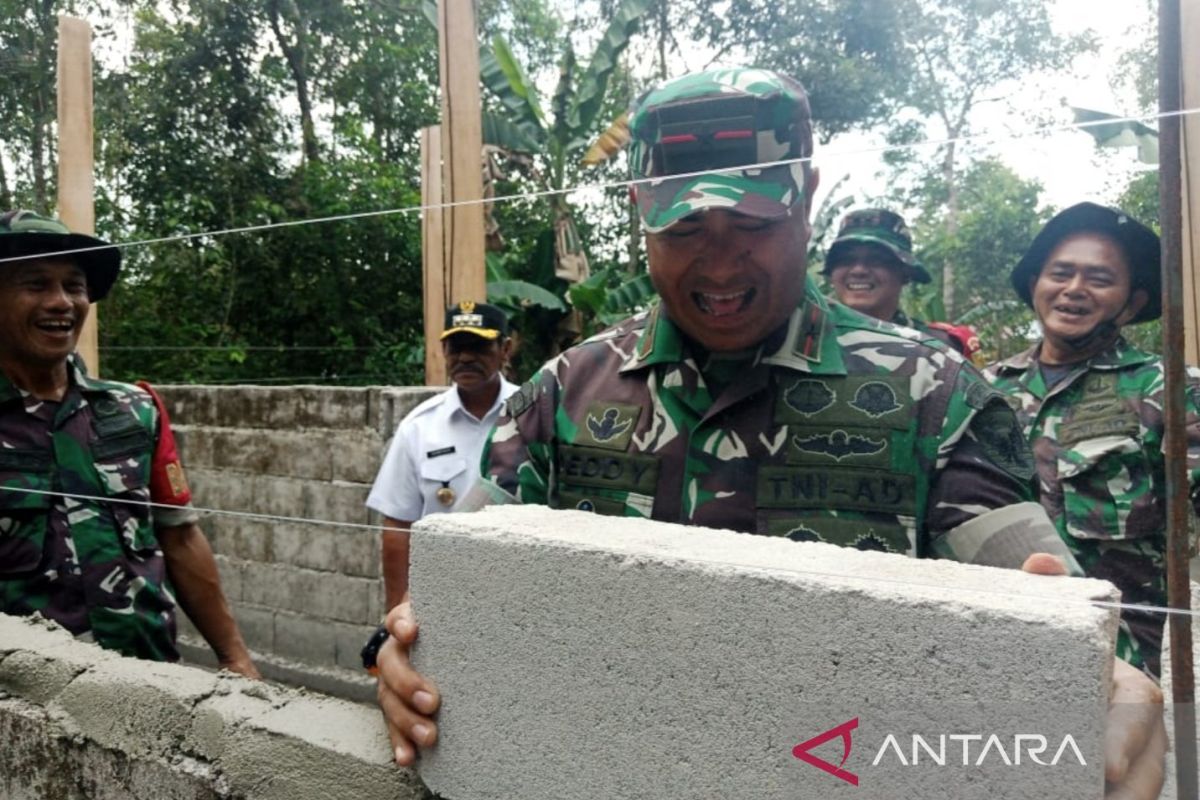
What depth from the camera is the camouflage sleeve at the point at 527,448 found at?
1382mm

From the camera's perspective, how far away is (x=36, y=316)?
210cm

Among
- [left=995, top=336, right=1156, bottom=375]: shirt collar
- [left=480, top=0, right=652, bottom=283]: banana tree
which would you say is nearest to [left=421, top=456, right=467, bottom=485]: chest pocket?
[left=480, top=0, right=652, bottom=283]: banana tree

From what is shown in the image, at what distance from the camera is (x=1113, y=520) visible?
5.28ft

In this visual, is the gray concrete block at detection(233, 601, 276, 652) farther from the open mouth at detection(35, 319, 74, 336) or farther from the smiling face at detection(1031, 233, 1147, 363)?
the smiling face at detection(1031, 233, 1147, 363)

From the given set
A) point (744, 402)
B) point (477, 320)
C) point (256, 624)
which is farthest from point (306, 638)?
point (744, 402)

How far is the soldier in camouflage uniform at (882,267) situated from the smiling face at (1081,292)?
10 cm

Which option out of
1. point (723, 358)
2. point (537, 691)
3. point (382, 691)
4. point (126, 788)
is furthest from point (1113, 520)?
point (126, 788)

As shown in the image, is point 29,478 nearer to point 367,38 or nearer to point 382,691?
point 382,691

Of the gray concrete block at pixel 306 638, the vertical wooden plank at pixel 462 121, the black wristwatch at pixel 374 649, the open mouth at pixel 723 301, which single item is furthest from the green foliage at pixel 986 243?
the gray concrete block at pixel 306 638

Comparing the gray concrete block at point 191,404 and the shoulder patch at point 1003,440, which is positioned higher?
the gray concrete block at point 191,404

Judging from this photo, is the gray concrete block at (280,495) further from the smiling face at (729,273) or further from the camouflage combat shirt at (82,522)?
the smiling face at (729,273)

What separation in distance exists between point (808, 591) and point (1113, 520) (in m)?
1.01

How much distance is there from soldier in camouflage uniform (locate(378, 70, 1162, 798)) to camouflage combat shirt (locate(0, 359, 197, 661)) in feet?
3.84

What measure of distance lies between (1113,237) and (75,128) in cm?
298
